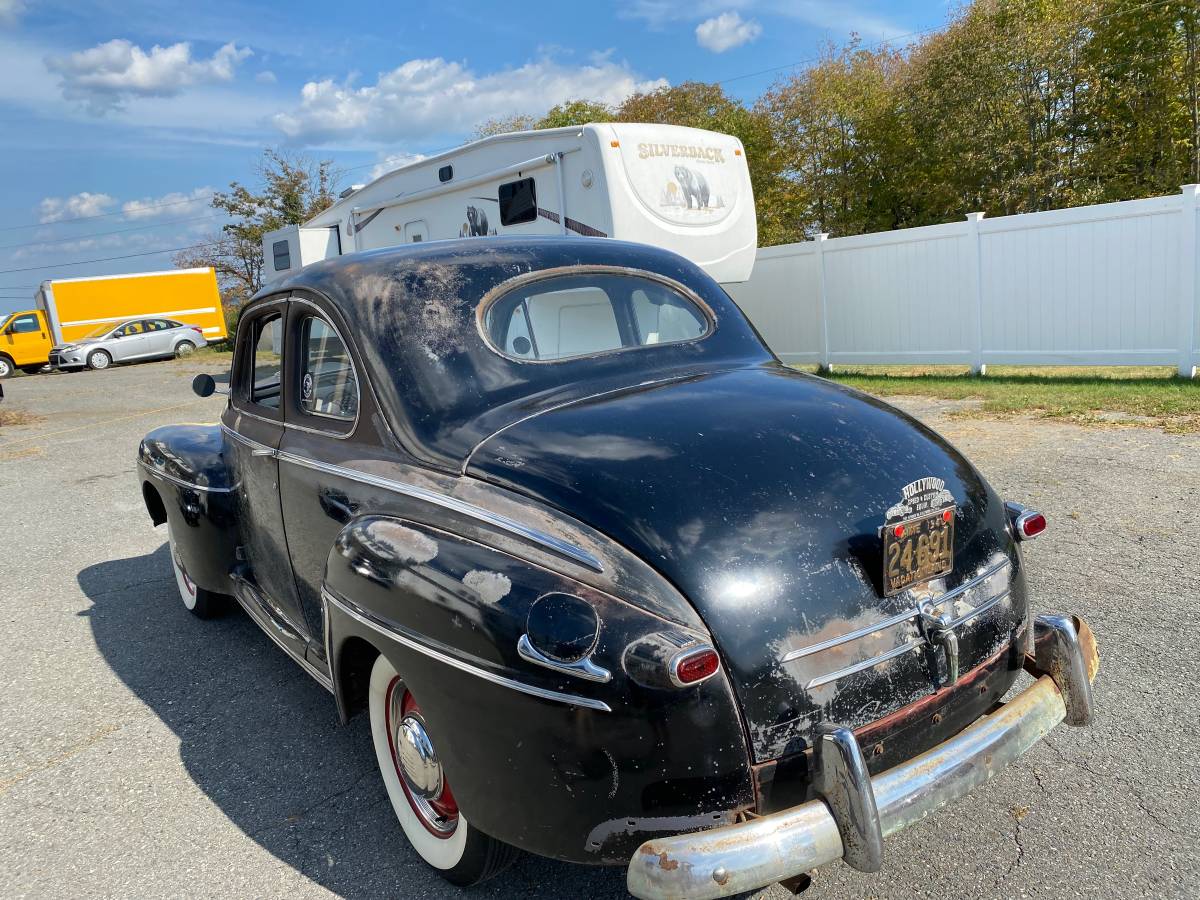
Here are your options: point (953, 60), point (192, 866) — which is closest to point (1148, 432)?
point (192, 866)

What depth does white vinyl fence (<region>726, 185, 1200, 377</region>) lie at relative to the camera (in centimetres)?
973

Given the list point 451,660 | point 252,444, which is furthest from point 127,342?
point 451,660

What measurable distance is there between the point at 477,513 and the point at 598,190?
26.0ft

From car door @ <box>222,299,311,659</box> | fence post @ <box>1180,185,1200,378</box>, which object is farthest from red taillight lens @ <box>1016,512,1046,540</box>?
fence post @ <box>1180,185,1200,378</box>

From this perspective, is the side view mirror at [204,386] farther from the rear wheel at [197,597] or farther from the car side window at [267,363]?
the rear wheel at [197,597]

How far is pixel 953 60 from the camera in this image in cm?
2586

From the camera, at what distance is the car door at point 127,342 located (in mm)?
26531

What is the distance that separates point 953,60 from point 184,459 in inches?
1096

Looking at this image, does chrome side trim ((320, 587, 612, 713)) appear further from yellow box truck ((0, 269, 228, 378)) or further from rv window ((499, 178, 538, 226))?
yellow box truck ((0, 269, 228, 378))

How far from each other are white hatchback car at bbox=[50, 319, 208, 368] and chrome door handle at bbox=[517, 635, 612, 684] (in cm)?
2863

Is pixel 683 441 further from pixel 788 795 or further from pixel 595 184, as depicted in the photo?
pixel 595 184

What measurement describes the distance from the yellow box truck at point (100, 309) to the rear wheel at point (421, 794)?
28.7 metres

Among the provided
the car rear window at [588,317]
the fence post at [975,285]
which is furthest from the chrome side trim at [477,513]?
the fence post at [975,285]

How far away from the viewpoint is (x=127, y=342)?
26.7m
